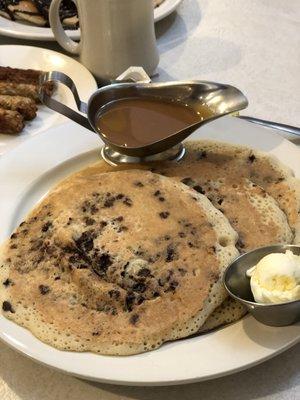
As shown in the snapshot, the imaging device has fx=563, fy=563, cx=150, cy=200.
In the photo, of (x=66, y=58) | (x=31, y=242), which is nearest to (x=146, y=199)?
(x=31, y=242)

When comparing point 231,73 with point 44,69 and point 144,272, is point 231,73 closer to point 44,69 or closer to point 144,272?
point 44,69

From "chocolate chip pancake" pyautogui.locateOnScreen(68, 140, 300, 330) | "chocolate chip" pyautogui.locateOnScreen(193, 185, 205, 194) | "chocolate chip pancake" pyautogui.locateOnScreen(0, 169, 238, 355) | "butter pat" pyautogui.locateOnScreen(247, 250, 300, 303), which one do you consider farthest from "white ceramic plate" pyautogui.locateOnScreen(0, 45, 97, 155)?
A: "butter pat" pyautogui.locateOnScreen(247, 250, 300, 303)

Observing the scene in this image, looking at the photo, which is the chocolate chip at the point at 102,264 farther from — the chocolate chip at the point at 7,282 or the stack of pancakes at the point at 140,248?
the chocolate chip at the point at 7,282

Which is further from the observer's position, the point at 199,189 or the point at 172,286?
the point at 199,189

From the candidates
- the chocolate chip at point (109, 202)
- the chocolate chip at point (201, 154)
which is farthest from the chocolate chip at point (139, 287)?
the chocolate chip at point (201, 154)

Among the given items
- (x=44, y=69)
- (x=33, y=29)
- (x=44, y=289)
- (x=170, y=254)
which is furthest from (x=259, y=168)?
(x=33, y=29)

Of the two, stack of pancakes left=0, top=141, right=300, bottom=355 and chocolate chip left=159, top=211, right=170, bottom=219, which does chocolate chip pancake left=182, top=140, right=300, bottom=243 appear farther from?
chocolate chip left=159, top=211, right=170, bottom=219

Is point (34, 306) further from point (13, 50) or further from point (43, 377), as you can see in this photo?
point (13, 50)
